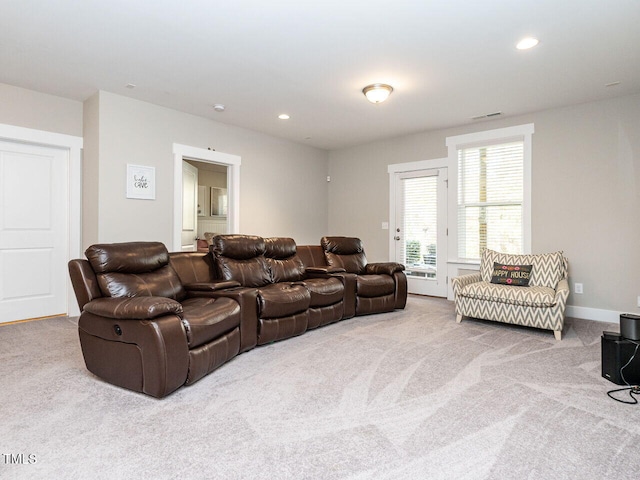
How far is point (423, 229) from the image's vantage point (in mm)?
6051

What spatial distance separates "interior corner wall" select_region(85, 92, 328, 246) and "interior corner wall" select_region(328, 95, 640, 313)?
9.49 ft

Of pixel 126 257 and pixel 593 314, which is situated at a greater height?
pixel 126 257

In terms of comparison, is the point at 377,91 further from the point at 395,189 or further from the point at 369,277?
the point at 395,189

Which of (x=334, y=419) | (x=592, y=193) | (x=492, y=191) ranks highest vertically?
(x=492, y=191)

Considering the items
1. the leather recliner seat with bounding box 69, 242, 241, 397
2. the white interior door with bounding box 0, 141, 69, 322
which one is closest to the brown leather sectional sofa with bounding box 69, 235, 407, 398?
the leather recliner seat with bounding box 69, 242, 241, 397

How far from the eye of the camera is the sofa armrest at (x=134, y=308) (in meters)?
2.32

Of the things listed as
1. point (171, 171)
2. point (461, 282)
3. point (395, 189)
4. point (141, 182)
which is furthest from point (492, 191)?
point (141, 182)

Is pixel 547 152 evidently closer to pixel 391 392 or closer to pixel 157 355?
pixel 391 392

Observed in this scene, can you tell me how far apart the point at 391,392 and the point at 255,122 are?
4.17m

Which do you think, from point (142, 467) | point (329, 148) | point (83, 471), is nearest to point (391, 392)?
point (142, 467)

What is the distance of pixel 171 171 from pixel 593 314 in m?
5.33

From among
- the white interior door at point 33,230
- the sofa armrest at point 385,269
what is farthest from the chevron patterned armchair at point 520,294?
the white interior door at point 33,230

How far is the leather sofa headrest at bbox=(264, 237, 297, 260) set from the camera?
4.56 m

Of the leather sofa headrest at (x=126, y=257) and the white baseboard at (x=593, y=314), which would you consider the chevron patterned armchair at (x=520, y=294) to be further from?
the leather sofa headrest at (x=126, y=257)
